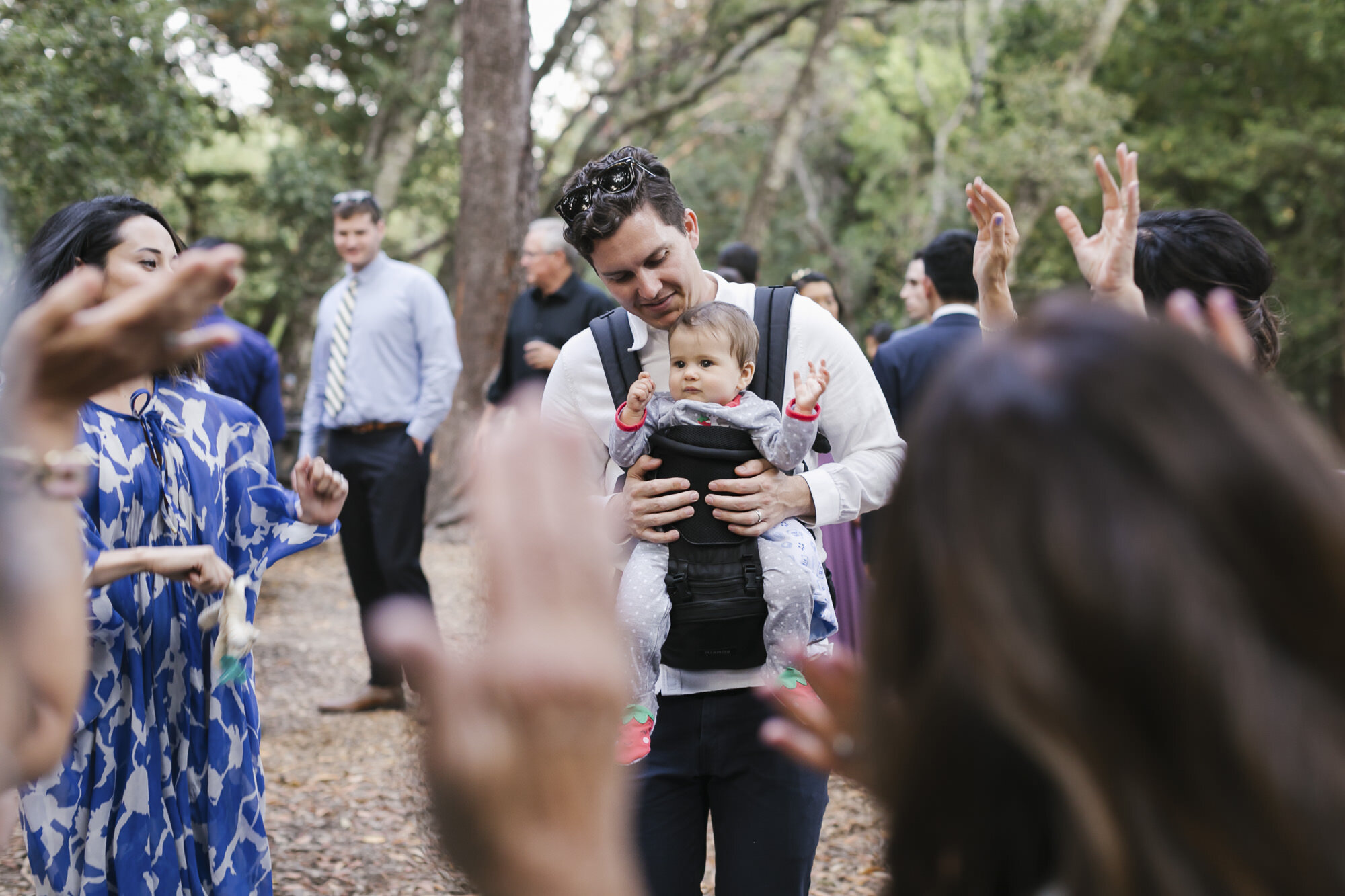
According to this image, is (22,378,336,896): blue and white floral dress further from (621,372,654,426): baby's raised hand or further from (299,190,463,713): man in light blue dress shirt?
(299,190,463,713): man in light blue dress shirt

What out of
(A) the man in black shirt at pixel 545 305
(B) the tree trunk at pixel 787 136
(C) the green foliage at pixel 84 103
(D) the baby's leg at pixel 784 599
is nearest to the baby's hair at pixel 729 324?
(D) the baby's leg at pixel 784 599

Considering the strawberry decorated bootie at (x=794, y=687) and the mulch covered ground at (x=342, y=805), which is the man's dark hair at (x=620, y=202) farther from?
the mulch covered ground at (x=342, y=805)

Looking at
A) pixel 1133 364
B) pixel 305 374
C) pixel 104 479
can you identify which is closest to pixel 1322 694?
pixel 1133 364

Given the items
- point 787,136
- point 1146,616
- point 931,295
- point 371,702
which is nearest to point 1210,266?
point 1146,616

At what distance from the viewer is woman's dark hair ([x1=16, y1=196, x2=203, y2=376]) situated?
2.96 m

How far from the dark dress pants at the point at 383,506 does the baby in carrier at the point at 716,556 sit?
3.92 meters

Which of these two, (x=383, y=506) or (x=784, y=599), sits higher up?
(x=383, y=506)

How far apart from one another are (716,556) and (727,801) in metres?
0.58

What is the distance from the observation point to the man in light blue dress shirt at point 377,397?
20.1 ft

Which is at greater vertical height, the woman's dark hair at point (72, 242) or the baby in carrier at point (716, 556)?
the woman's dark hair at point (72, 242)

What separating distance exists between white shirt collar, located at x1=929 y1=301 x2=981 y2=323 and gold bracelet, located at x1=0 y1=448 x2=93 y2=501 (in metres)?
4.35

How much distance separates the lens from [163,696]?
2.91 metres

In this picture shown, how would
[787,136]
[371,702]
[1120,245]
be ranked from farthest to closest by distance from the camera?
[787,136] → [371,702] → [1120,245]

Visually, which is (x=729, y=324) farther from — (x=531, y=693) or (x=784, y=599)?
(x=531, y=693)
